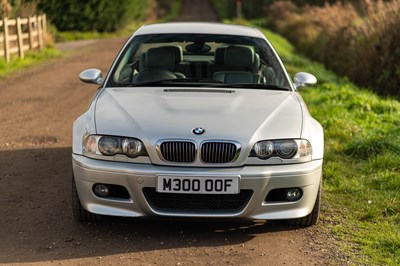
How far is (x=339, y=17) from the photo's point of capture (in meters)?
21.1

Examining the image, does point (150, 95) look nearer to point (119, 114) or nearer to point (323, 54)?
point (119, 114)

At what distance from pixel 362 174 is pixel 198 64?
214cm

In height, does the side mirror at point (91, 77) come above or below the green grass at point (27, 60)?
above

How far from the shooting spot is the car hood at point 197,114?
195 inches

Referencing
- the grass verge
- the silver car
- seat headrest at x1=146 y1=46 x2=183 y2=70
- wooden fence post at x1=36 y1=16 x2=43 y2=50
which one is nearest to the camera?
the silver car

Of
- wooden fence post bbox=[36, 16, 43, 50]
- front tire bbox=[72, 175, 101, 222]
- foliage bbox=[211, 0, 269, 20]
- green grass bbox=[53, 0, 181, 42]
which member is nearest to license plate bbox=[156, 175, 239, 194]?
front tire bbox=[72, 175, 101, 222]

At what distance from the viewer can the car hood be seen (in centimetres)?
496

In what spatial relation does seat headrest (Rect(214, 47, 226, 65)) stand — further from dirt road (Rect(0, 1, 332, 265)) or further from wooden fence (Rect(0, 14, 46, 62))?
wooden fence (Rect(0, 14, 46, 62))

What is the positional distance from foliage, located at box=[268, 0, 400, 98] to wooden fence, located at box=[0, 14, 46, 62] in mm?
9017

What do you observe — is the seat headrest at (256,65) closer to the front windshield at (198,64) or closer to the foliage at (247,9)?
the front windshield at (198,64)

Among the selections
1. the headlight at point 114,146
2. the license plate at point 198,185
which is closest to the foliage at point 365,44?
the license plate at point 198,185

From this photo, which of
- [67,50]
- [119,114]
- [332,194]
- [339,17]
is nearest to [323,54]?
[339,17]

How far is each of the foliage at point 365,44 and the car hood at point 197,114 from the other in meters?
9.51

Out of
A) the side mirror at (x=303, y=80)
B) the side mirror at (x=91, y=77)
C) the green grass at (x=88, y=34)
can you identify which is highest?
the side mirror at (x=303, y=80)
